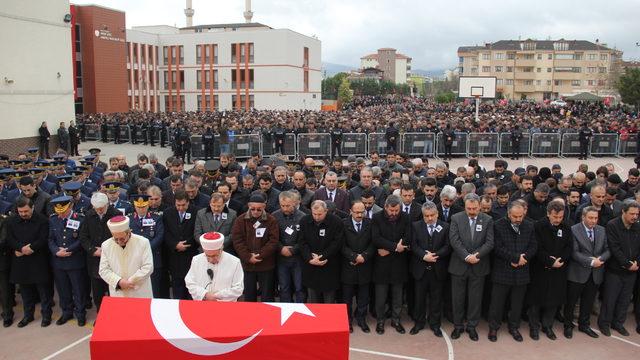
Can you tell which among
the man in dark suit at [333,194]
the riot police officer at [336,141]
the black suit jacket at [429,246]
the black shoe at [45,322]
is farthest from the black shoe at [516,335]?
the riot police officer at [336,141]

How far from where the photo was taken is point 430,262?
7.17 m

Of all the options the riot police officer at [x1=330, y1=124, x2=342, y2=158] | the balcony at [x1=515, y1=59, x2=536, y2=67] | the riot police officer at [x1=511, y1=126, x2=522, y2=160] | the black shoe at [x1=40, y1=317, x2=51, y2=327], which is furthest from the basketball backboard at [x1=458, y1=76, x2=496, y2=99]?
the balcony at [x1=515, y1=59, x2=536, y2=67]

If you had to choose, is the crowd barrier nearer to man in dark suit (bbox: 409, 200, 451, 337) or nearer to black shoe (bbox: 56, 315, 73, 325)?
black shoe (bbox: 56, 315, 73, 325)

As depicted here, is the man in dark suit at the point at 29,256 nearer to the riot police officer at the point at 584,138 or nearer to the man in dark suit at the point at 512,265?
the man in dark suit at the point at 512,265

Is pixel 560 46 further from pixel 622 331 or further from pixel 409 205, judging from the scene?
pixel 409 205

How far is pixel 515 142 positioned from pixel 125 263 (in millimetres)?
21475

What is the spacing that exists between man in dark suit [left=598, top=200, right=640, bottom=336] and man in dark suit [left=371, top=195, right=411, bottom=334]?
8.80 feet

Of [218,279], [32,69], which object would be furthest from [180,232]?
[32,69]

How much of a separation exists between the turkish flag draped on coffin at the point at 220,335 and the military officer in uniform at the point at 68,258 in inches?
128

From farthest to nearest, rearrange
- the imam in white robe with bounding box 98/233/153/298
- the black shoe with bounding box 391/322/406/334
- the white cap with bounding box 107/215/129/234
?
the black shoe with bounding box 391/322/406/334
the imam in white robe with bounding box 98/233/153/298
the white cap with bounding box 107/215/129/234

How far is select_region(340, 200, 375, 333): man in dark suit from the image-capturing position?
7137 millimetres

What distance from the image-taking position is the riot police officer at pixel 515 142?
2438 cm

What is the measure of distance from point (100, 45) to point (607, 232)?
4584 centimetres

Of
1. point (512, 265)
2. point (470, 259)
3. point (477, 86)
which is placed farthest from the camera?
point (477, 86)
